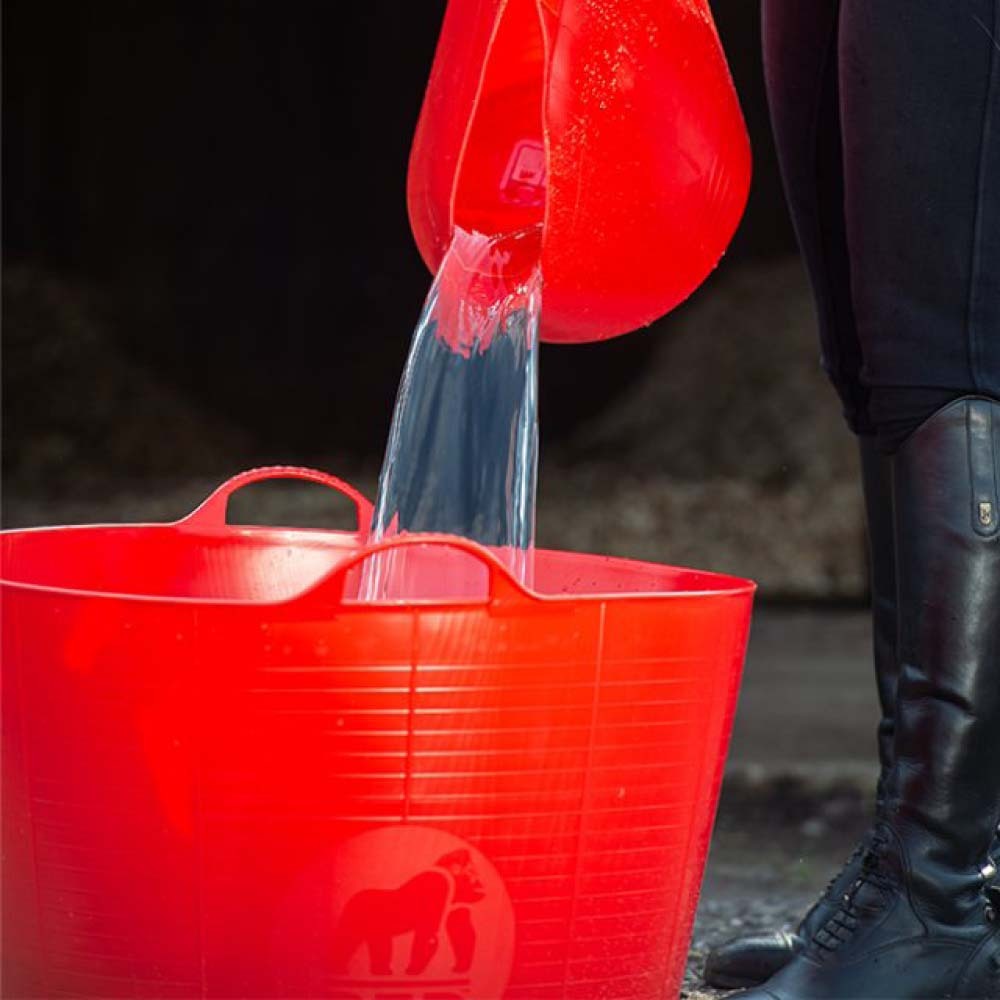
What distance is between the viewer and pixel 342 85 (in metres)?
5.20

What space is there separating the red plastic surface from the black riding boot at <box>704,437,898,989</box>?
0.21 meters

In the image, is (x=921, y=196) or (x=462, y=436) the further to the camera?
(x=462, y=436)

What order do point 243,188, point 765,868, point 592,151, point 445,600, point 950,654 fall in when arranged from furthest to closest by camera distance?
point 243,188, point 765,868, point 592,151, point 950,654, point 445,600

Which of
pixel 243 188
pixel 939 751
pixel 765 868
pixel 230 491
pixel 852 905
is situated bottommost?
pixel 765 868

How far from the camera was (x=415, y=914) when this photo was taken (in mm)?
1051

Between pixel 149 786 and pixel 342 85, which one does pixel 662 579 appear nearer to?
pixel 149 786

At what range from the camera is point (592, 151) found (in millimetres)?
1390

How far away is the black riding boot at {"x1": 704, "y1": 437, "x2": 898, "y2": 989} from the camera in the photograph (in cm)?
144

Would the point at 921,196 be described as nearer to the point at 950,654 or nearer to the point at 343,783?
the point at 950,654

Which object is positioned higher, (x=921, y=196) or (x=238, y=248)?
(x=921, y=196)

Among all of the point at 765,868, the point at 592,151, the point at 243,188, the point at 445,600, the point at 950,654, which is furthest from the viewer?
the point at 243,188

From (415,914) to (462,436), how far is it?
45 cm

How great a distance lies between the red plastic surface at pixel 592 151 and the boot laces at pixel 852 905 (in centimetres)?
45

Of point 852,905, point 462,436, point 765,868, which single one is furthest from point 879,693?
point 765,868
